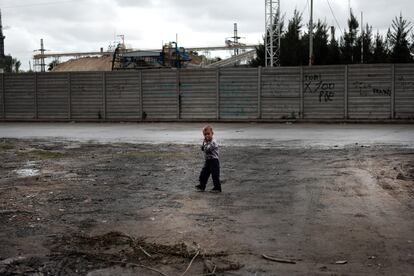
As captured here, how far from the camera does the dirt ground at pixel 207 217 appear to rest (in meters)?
4.80

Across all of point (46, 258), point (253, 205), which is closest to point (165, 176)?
point (253, 205)

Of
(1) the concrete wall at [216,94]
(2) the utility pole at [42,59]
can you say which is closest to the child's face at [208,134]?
(1) the concrete wall at [216,94]

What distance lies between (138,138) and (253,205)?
34.4ft

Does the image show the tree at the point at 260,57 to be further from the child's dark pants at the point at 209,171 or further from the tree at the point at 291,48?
the child's dark pants at the point at 209,171

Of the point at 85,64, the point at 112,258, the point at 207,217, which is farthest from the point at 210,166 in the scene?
the point at 85,64

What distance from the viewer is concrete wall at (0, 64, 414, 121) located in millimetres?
25109

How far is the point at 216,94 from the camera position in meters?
26.9

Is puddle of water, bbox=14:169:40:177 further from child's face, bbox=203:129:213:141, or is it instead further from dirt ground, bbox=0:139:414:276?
child's face, bbox=203:129:213:141

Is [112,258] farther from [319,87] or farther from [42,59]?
→ [42,59]

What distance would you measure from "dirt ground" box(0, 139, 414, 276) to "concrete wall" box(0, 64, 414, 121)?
1437cm

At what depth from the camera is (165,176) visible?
9.50 m

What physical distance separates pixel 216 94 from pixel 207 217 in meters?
20.7

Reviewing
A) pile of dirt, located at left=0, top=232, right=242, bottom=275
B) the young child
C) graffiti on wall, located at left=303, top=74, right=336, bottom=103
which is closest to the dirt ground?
pile of dirt, located at left=0, top=232, right=242, bottom=275

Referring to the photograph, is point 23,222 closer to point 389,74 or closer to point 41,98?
point 389,74
